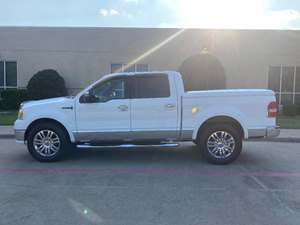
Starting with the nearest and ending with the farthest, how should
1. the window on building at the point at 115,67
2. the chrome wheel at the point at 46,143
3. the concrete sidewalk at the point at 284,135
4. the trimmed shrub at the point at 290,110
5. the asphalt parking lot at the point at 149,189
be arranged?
the asphalt parking lot at the point at 149,189 → the chrome wheel at the point at 46,143 → the concrete sidewalk at the point at 284,135 → the trimmed shrub at the point at 290,110 → the window on building at the point at 115,67

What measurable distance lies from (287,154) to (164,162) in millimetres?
3205

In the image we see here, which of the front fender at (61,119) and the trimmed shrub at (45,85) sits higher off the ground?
the trimmed shrub at (45,85)

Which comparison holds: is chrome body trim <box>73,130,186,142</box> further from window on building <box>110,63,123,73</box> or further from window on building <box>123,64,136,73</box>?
window on building <box>110,63,123,73</box>

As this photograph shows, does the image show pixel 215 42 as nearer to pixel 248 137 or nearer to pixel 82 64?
pixel 82 64

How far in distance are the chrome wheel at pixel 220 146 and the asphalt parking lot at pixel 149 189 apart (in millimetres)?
290

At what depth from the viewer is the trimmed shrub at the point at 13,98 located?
18781 millimetres

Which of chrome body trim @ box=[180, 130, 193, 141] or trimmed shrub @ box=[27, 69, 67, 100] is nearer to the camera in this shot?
chrome body trim @ box=[180, 130, 193, 141]

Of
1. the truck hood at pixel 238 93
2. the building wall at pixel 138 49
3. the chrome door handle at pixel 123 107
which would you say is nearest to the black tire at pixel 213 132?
the truck hood at pixel 238 93

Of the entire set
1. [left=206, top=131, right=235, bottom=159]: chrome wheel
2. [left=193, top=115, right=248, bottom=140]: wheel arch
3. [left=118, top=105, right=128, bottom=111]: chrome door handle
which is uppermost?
[left=118, top=105, right=128, bottom=111]: chrome door handle

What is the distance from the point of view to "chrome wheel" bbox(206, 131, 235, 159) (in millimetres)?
7793

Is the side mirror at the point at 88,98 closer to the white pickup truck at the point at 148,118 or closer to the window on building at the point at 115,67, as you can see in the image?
the white pickup truck at the point at 148,118

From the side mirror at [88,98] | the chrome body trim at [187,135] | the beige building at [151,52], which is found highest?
the beige building at [151,52]

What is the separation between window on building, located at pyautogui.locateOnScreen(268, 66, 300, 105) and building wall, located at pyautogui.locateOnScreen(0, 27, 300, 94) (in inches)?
13.9

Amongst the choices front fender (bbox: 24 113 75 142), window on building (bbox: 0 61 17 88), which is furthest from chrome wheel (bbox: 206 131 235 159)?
window on building (bbox: 0 61 17 88)
